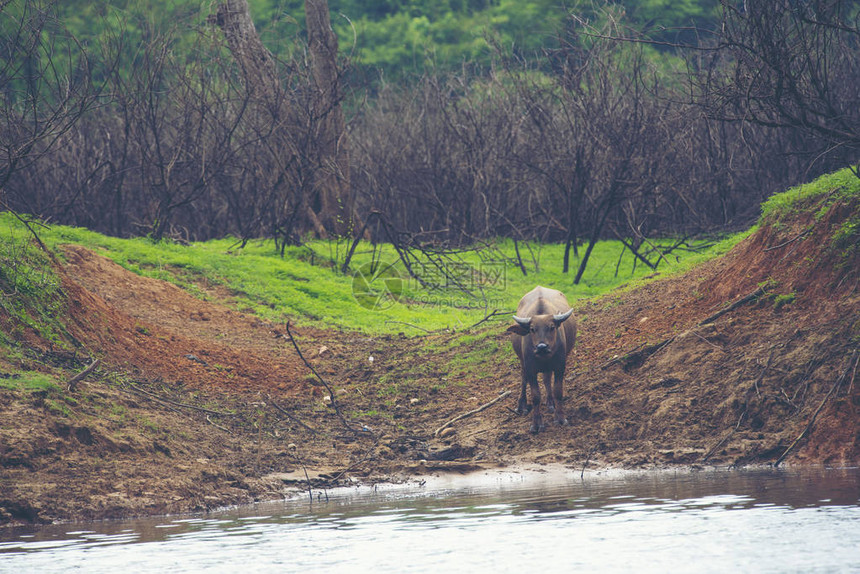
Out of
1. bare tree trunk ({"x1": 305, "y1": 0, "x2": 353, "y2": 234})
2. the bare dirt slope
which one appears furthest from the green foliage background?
the bare dirt slope

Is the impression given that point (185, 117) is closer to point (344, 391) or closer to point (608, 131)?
point (608, 131)

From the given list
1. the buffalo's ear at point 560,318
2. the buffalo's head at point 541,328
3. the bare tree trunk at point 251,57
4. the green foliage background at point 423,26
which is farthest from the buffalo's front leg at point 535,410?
the green foliage background at point 423,26

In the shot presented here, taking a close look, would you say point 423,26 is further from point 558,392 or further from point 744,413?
point 744,413

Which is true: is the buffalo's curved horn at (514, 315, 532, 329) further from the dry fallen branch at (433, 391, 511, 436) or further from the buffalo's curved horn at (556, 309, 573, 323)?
the dry fallen branch at (433, 391, 511, 436)

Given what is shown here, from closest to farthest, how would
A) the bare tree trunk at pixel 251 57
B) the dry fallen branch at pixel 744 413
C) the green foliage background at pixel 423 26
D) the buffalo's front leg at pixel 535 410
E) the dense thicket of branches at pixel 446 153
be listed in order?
the dry fallen branch at pixel 744 413 < the buffalo's front leg at pixel 535 410 < the dense thicket of branches at pixel 446 153 < the bare tree trunk at pixel 251 57 < the green foliage background at pixel 423 26

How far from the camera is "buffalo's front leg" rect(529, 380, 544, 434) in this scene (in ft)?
36.5

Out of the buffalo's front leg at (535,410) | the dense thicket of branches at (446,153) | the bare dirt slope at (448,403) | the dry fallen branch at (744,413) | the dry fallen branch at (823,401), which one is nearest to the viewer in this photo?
the bare dirt slope at (448,403)

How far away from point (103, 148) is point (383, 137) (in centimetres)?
825

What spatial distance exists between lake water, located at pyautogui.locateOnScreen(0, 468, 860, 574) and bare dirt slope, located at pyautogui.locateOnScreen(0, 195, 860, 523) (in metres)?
0.73

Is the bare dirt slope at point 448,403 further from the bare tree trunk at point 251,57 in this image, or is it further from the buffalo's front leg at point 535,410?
the bare tree trunk at point 251,57

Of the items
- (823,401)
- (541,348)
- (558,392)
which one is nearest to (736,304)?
(558,392)

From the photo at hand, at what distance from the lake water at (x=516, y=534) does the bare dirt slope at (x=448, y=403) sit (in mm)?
727

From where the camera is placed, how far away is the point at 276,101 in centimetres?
2162

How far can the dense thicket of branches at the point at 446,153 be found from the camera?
839 inches
